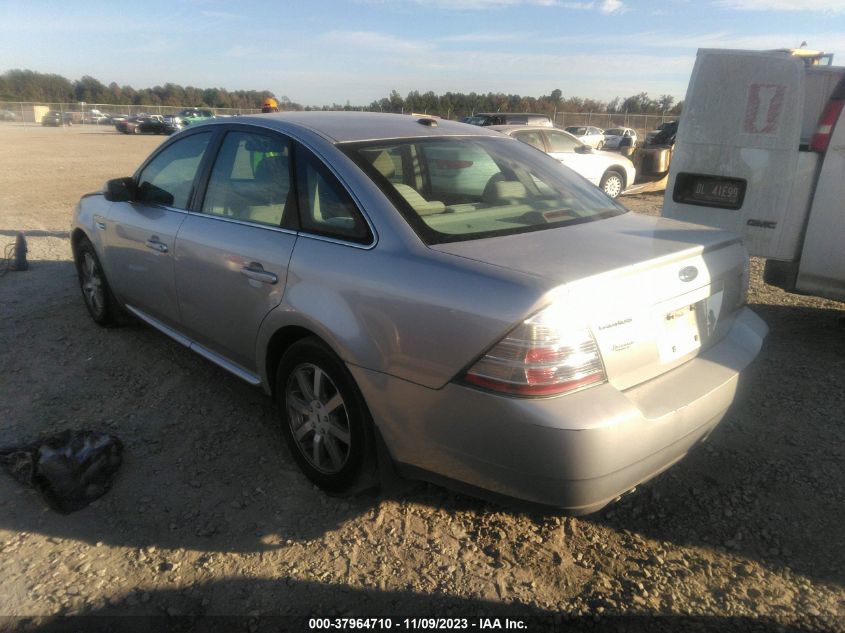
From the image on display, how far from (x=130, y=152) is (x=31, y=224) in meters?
18.2

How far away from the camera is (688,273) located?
2449mm

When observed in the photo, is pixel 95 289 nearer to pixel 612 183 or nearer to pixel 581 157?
pixel 581 157

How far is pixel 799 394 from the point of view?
148 inches

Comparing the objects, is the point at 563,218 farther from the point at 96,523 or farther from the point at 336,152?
the point at 96,523

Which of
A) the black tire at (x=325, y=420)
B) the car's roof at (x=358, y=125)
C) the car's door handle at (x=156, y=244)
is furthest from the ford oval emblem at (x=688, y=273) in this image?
the car's door handle at (x=156, y=244)

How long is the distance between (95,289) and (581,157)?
9.32 meters

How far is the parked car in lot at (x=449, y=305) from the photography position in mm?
2051

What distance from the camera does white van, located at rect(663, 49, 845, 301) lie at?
13.6 feet

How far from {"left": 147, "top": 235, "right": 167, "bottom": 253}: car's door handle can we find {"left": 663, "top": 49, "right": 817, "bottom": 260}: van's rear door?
3511 mm

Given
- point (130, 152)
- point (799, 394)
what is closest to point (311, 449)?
point (799, 394)

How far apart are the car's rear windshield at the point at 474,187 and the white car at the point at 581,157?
8.05 meters

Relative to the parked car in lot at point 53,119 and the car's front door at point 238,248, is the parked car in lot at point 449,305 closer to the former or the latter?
the car's front door at point 238,248

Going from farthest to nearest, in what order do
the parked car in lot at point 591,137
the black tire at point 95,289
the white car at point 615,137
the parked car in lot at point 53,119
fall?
the parked car in lot at point 53,119 < the white car at point 615,137 < the parked car in lot at point 591,137 < the black tire at point 95,289

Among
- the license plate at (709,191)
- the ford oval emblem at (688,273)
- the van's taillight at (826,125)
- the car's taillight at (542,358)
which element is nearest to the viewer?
the car's taillight at (542,358)
